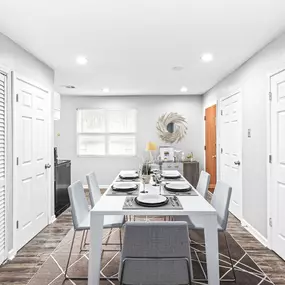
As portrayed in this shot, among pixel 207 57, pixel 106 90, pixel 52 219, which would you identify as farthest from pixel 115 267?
pixel 106 90

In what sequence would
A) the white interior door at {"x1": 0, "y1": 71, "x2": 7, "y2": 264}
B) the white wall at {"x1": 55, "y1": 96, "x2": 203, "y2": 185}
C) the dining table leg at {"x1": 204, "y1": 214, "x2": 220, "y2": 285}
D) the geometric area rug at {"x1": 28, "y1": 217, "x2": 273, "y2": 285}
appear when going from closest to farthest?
the dining table leg at {"x1": 204, "y1": 214, "x2": 220, "y2": 285} < the geometric area rug at {"x1": 28, "y1": 217, "x2": 273, "y2": 285} < the white interior door at {"x1": 0, "y1": 71, "x2": 7, "y2": 264} < the white wall at {"x1": 55, "y1": 96, "x2": 203, "y2": 185}

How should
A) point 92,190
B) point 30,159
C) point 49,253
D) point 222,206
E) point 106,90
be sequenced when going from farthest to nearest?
point 106,90 → point 30,159 → point 92,190 → point 49,253 → point 222,206

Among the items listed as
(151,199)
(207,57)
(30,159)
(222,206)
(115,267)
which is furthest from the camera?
(207,57)

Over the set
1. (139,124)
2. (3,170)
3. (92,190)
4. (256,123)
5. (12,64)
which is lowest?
(92,190)

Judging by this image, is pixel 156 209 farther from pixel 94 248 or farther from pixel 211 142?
pixel 211 142

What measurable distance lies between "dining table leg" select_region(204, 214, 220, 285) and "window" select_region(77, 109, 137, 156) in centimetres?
479

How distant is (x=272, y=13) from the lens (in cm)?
226

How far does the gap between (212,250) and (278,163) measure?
1.38 metres

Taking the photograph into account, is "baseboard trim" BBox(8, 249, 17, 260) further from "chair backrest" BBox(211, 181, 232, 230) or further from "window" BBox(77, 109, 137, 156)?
"window" BBox(77, 109, 137, 156)

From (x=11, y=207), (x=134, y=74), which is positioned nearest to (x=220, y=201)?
(x=11, y=207)

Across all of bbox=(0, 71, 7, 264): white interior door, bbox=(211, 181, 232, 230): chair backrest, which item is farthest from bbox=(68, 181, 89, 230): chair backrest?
bbox=(211, 181, 232, 230): chair backrest

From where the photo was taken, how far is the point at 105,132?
265 inches

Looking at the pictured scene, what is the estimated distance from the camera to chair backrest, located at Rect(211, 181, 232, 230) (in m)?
2.36

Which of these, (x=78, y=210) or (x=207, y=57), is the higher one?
(x=207, y=57)
